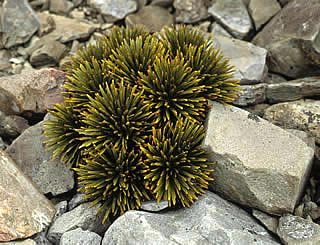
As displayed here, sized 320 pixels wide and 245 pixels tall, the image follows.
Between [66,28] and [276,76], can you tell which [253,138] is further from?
[66,28]

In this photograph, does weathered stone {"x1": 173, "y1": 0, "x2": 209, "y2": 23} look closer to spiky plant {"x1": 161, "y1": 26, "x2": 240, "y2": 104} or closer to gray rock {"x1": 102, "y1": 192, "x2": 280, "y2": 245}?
spiky plant {"x1": 161, "y1": 26, "x2": 240, "y2": 104}

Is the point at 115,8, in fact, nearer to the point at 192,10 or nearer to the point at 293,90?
the point at 192,10

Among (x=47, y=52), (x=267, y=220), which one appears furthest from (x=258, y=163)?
(x=47, y=52)

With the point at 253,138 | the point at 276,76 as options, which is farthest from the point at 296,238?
the point at 276,76

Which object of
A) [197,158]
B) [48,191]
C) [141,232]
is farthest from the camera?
[48,191]

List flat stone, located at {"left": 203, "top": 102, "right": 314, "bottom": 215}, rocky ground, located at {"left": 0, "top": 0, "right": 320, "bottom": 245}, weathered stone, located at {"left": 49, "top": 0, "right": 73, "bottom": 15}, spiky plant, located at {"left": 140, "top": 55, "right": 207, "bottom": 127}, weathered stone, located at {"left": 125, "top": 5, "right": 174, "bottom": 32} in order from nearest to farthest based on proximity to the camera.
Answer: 1. rocky ground, located at {"left": 0, "top": 0, "right": 320, "bottom": 245}
2. flat stone, located at {"left": 203, "top": 102, "right": 314, "bottom": 215}
3. spiky plant, located at {"left": 140, "top": 55, "right": 207, "bottom": 127}
4. weathered stone, located at {"left": 125, "top": 5, "right": 174, "bottom": 32}
5. weathered stone, located at {"left": 49, "top": 0, "right": 73, "bottom": 15}

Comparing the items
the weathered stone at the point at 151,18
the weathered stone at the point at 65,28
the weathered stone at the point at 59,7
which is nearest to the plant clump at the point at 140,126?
the weathered stone at the point at 151,18

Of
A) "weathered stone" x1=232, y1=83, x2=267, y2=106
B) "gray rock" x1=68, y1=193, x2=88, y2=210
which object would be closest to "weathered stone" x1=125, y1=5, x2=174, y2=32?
"weathered stone" x1=232, y1=83, x2=267, y2=106
